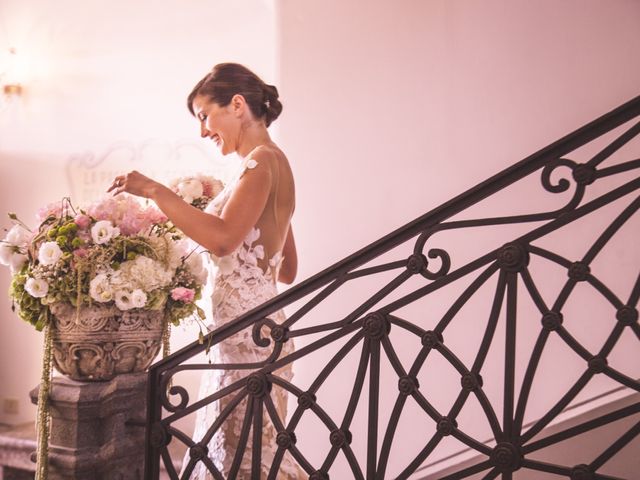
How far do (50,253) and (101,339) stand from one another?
32 cm

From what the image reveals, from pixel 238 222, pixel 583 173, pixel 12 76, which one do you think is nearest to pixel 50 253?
pixel 238 222

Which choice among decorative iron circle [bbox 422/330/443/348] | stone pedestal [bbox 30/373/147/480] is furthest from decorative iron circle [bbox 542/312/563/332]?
stone pedestal [bbox 30/373/147/480]

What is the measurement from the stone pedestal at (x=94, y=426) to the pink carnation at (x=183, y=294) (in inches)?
12.8

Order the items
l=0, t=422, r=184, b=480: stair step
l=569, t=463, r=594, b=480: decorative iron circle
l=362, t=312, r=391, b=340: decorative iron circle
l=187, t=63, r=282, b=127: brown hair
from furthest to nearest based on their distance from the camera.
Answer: l=0, t=422, r=184, b=480: stair step, l=187, t=63, r=282, b=127: brown hair, l=362, t=312, r=391, b=340: decorative iron circle, l=569, t=463, r=594, b=480: decorative iron circle

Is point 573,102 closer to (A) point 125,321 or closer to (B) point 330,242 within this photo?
(B) point 330,242

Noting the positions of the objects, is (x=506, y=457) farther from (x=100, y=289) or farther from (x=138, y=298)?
(x=100, y=289)

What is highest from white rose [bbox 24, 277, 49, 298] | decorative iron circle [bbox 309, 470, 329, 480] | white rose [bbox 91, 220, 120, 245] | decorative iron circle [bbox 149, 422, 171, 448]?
white rose [bbox 91, 220, 120, 245]

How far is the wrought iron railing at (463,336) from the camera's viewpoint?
1.51 meters

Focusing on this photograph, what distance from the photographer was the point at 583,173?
4.90 feet

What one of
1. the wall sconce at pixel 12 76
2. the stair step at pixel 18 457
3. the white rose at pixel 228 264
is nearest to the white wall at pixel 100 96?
the wall sconce at pixel 12 76

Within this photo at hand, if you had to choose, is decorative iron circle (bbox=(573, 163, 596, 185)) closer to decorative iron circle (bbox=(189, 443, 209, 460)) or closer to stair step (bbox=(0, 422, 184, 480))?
decorative iron circle (bbox=(189, 443, 209, 460))

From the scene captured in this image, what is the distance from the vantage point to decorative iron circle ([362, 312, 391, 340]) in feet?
5.59

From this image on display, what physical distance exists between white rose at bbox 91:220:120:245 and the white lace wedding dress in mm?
421

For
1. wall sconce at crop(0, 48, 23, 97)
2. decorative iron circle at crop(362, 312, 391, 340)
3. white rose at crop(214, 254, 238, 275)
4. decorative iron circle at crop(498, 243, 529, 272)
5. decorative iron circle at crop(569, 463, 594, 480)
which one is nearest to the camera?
decorative iron circle at crop(569, 463, 594, 480)
